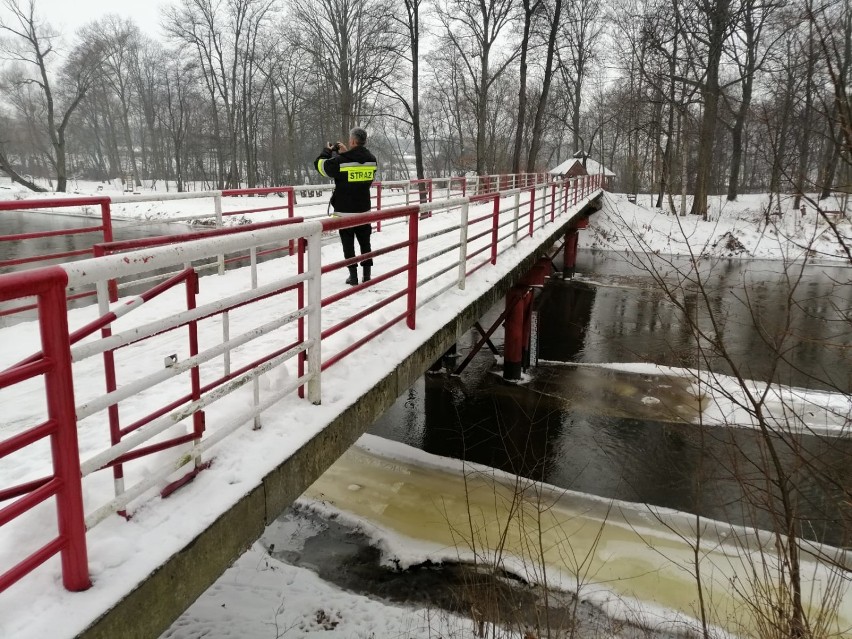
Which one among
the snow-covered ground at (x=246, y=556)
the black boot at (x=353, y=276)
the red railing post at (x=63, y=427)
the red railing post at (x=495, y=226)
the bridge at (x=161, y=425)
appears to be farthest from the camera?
the red railing post at (x=495, y=226)

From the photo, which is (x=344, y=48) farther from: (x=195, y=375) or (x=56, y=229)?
(x=195, y=375)

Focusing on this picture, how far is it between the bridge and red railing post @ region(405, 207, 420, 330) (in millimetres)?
17

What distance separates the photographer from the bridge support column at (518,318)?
36.4 feet

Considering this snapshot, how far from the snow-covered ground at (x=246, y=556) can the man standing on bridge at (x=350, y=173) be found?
4.02ft

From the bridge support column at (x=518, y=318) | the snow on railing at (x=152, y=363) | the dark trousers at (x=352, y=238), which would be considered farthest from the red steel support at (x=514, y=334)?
the snow on railing at (x=152, y=363)

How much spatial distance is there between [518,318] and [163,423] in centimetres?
938

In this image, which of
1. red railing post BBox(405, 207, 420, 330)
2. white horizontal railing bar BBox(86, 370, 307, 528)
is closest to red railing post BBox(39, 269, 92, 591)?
white horizontal railing bar BBox(86, 370, 307, 528)

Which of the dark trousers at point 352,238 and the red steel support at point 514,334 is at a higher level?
the dark trousers at point 352,238

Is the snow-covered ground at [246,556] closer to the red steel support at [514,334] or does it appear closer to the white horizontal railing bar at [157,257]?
the white horizontal railing bar at [157,257]

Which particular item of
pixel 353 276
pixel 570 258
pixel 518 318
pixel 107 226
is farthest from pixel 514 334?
pixel 570 258

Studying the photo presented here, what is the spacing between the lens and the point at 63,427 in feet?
5.71

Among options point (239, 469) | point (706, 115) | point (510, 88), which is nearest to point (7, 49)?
point (510, 88)

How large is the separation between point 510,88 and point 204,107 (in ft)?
88.1

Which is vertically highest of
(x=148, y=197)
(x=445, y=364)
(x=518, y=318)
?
(x=148, y=197)
